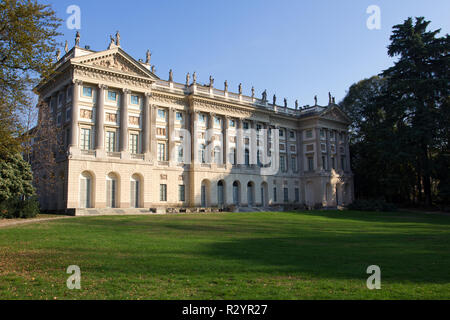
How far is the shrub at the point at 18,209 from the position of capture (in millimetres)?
29266

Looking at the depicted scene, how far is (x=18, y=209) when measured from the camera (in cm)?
3038

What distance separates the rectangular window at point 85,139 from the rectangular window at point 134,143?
15.6 ft

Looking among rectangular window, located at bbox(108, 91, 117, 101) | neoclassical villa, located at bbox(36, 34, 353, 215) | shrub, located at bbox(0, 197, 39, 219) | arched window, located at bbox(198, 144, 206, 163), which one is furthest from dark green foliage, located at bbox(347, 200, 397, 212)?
shrub, located at bbox(0, 197, 39, 219)

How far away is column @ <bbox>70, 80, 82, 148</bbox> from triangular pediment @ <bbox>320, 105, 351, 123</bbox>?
3848 cm

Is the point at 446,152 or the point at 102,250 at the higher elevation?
the point at 446,152

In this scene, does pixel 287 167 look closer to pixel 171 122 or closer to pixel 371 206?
pixel 371 206

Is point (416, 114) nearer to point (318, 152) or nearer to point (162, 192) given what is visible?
point (318, 152)

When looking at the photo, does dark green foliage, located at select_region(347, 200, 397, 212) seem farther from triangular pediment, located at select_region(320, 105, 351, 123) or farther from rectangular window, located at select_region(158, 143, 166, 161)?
rectangular window, located at select_region(158, 143, 166, 161)

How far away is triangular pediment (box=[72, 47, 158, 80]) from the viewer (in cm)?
3870

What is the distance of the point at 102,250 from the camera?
14.2m

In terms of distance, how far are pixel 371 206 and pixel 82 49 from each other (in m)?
41.5

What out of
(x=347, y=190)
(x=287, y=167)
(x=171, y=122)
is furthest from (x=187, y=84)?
(x=347, y=190)

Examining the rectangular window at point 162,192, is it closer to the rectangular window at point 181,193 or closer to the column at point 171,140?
the rectangular window at point 181,193

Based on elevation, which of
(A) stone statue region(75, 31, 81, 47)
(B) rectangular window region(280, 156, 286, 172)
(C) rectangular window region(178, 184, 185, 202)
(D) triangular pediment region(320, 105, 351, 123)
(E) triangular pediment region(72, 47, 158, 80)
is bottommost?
(C) rectangular window region(178, 184, 185, 202)
